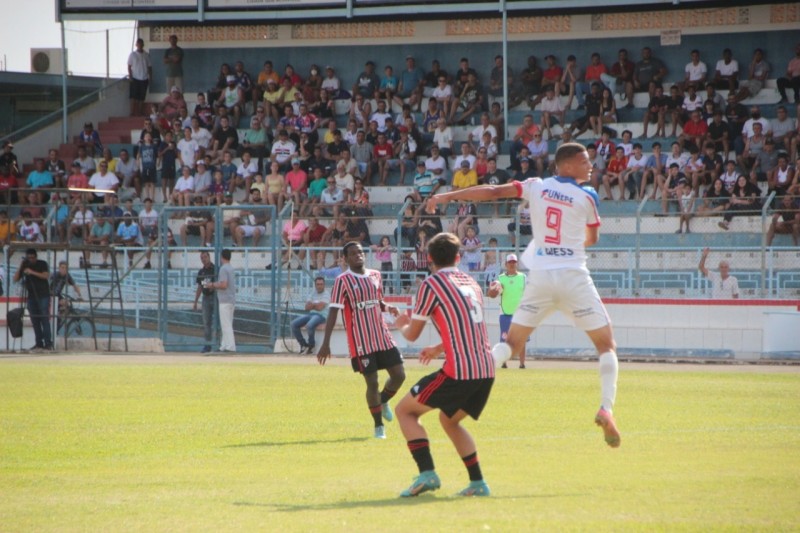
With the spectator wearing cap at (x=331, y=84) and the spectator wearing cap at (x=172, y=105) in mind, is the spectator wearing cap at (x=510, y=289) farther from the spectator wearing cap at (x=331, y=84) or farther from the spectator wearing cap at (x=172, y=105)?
the spectator wearing cap at (x=172, y=105)

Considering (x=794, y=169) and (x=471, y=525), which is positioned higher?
(x=794, y=169)

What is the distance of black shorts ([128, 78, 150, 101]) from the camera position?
38281 mm

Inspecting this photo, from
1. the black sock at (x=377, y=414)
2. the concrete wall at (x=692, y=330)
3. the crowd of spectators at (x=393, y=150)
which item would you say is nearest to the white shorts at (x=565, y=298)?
the black sock at (x=377, y=414)

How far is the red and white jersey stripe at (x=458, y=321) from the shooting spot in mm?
8172

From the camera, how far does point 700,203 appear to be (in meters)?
25.2

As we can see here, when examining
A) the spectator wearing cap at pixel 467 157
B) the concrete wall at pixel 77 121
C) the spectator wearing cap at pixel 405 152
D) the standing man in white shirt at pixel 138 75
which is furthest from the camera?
the standing man in white shirt at pixel 138 75

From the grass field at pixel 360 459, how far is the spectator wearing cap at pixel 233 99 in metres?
18.0

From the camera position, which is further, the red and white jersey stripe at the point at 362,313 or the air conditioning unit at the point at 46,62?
the air conditioning unit at the point at 46,62

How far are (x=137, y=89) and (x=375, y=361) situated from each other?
1106 inches

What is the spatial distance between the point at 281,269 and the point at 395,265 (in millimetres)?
2886

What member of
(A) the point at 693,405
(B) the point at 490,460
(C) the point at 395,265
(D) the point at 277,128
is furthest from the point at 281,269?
(B) the point at 490,460

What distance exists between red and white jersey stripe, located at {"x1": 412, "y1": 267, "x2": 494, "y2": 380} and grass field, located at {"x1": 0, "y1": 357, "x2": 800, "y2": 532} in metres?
0.90

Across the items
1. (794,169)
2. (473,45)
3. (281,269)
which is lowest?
(281,269)

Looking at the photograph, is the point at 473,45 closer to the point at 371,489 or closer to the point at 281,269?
the point at 281,269
